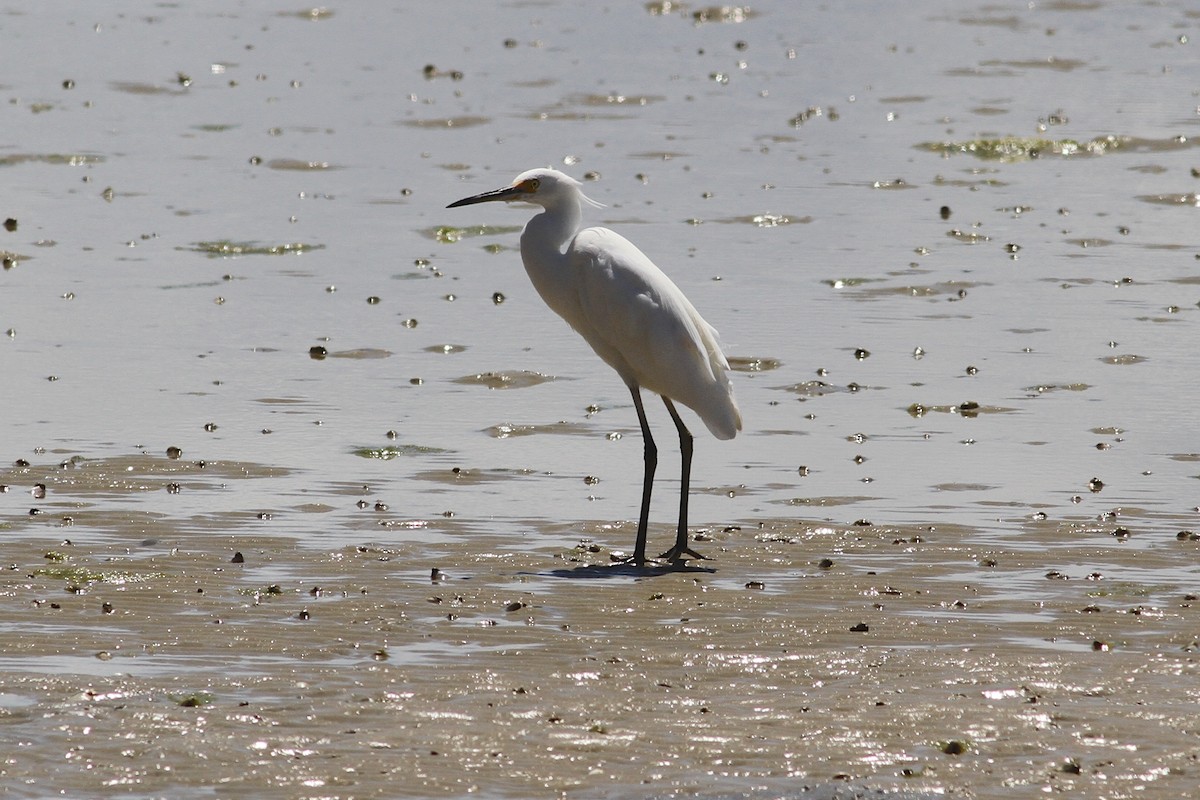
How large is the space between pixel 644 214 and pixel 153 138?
719 centimetres

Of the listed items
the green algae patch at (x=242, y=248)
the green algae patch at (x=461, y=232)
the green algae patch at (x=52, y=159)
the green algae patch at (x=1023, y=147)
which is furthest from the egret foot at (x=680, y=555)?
the green algae patch at (x=52, y=159)

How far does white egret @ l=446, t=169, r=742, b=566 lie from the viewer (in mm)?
9570

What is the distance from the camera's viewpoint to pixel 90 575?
851 centimetres

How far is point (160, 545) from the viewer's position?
9086 millimetres

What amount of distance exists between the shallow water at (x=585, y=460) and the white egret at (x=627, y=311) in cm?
64

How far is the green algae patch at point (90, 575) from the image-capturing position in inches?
332

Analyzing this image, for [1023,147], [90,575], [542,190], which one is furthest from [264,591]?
[1023,147]

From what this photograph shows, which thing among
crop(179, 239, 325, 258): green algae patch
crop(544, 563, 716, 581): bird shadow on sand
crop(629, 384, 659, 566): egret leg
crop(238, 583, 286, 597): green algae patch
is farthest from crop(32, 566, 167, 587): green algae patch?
crop(179, 239, 325, 258): green algae patch

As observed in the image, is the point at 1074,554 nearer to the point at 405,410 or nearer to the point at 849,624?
the point at 849,624

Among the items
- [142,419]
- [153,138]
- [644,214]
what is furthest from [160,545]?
[153,138]

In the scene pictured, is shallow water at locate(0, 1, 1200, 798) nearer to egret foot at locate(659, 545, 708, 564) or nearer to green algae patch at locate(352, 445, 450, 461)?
green algae patch at locate(352, 445, 450, 461)

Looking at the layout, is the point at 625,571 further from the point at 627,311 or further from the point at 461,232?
the point at 461,232

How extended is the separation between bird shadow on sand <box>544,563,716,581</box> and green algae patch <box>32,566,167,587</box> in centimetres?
174

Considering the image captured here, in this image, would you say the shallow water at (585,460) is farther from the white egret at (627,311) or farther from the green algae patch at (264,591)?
the white egret at (627,311)
